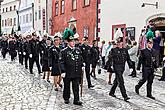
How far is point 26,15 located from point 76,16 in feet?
76.3

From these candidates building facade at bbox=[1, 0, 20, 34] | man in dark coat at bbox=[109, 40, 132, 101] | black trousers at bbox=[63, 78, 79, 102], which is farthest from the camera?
building facade at bbox=[1, 0, 20, 34]

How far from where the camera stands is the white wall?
18.4m

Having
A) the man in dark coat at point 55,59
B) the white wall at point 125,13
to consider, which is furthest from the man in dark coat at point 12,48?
the man in dark coat at point 55,59

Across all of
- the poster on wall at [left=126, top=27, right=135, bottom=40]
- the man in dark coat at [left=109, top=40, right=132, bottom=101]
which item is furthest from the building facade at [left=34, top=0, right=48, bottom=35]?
the man in dark coat at [left=109, top=40, right=132, bottom=101]

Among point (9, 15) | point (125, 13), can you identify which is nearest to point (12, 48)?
point (125, 13)

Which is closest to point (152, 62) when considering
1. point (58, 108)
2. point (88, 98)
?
point (88, 98)

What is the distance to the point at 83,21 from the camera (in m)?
27.3

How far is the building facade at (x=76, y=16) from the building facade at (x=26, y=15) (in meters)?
12.4

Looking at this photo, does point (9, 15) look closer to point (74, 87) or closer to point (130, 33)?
point (130, 33)

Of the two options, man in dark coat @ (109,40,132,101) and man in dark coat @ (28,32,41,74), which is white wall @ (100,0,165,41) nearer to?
man in dark coat @ (28,32,41,74)

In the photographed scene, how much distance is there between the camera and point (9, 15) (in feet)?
201

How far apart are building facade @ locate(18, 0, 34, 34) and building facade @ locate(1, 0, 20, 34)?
9.18 ft

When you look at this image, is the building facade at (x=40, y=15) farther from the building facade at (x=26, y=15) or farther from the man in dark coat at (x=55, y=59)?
the man in dark coat at (x=55, y=59)

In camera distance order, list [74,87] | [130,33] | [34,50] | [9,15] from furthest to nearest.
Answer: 1. [9,15]
2. [130,33]
3. [34,50]
4. [74,87]
